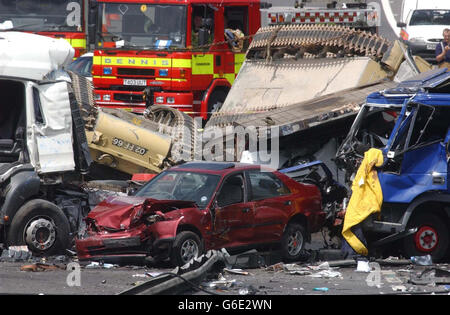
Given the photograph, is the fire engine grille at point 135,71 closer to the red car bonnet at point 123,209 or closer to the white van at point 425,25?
the white van at point 425,25

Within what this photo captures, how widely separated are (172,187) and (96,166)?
3.86 m

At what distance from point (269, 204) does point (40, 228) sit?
3.11 metres

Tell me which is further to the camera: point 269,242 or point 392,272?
point 269,242

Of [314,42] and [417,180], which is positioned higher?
[314,42]

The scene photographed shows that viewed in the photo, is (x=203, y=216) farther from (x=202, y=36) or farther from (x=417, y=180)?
(x=202, y=36)

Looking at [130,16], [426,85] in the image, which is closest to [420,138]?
[426,85]

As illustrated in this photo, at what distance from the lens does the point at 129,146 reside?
17000 mm

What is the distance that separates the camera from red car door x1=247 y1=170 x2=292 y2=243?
13.3m

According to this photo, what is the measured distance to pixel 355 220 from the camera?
520 inches

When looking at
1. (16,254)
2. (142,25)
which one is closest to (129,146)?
(16,254)

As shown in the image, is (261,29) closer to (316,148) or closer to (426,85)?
(316,148)
